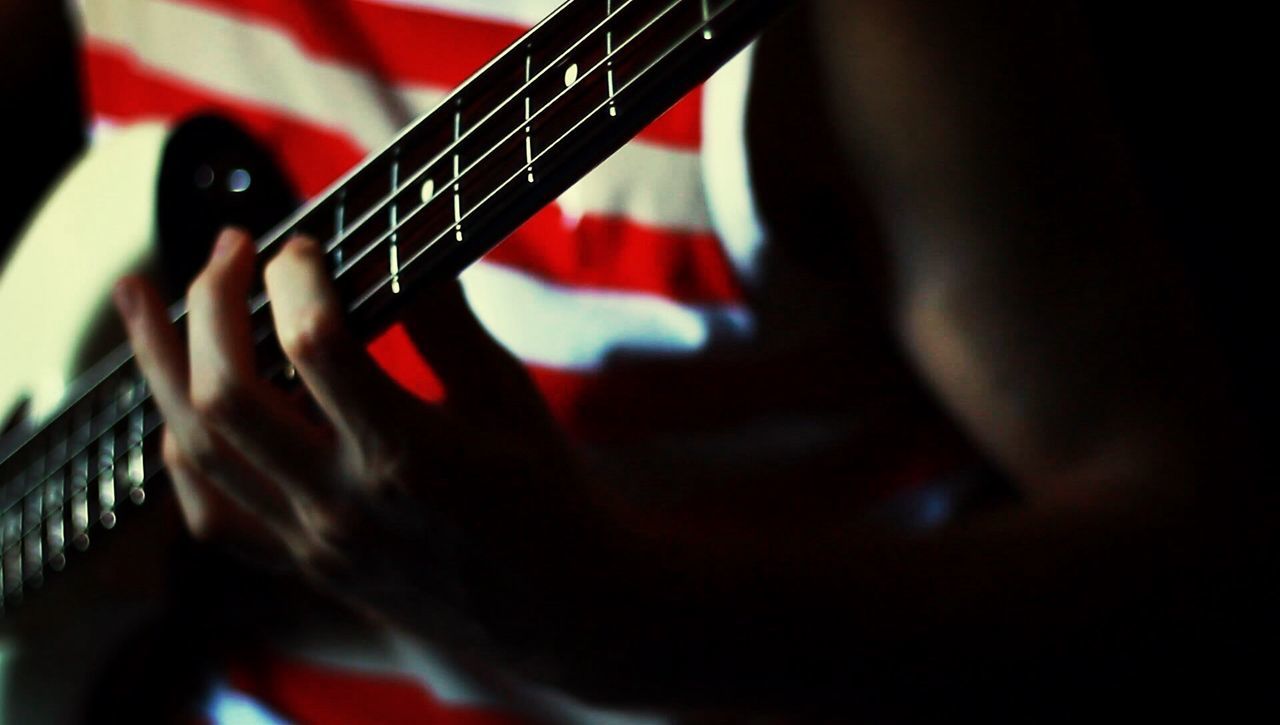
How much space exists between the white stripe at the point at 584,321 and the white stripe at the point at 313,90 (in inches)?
1.5

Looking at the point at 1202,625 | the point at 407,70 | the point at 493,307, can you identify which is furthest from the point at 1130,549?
the point at 407,70

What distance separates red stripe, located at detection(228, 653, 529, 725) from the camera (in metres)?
0.52

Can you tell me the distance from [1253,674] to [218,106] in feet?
2.06

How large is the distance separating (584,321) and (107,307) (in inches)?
11.0

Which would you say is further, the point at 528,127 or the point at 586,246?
the point at 586,246

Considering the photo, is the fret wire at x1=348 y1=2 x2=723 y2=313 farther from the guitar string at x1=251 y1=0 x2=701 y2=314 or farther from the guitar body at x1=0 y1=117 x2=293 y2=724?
the guitar body at x1=0 y1=117 x2=293 y2=724

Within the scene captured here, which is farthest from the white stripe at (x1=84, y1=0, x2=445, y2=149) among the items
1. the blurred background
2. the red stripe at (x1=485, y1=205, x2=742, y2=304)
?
the blurred background

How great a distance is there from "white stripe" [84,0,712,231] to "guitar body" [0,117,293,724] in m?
0.06

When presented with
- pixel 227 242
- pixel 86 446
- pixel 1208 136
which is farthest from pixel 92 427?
pixel 1208 136

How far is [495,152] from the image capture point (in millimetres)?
380

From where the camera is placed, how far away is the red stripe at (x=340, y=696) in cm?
52

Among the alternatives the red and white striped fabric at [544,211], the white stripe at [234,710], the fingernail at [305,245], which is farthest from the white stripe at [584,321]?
the white stripe at [234,710]

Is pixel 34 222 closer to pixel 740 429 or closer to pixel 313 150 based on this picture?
pixel 313 150

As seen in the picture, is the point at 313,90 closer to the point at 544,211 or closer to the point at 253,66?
the point at 253,66
